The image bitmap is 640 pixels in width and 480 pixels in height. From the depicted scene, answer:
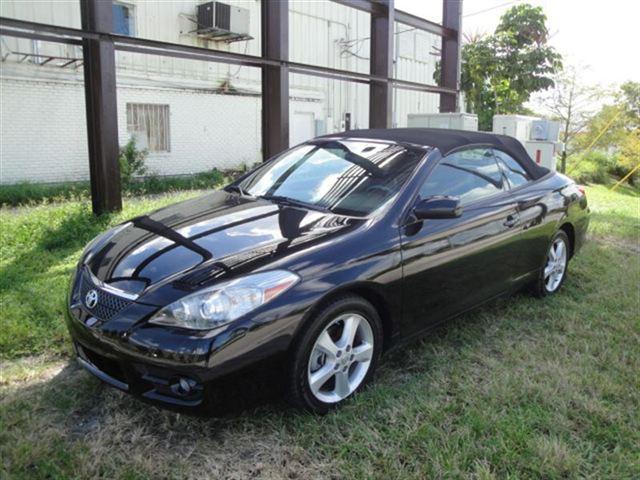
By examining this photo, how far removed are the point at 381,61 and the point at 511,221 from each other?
750 cm

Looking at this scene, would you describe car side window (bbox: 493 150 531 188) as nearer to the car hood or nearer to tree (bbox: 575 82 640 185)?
the car hood

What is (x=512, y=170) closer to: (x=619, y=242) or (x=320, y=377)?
(x=320, y=377)

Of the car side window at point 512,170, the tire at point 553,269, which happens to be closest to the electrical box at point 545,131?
the tire at point 553,269

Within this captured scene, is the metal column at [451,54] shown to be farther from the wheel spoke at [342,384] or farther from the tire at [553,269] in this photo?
the wheel spoke at [342,384]

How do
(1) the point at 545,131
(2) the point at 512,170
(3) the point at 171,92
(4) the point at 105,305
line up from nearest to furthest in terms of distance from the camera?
(4) the point at 105,305 < (2) the point at 512,170 < (1) the point at 545,131 < (3) the point at 171,92

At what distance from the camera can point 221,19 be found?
53.9ft

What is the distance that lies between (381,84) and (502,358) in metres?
8.12

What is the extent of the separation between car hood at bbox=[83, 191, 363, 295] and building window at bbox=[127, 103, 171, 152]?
13667 millimetres

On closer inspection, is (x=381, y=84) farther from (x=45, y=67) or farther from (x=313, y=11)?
(x=313, y=11)

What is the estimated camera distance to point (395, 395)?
3.06 m

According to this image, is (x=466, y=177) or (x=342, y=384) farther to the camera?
(x=466, y=177)

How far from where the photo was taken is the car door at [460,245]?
10.6 ft

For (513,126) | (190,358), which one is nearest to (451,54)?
(513,126)

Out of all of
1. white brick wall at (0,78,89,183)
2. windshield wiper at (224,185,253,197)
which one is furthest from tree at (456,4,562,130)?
windshield wiper at (224,185,253,197)
